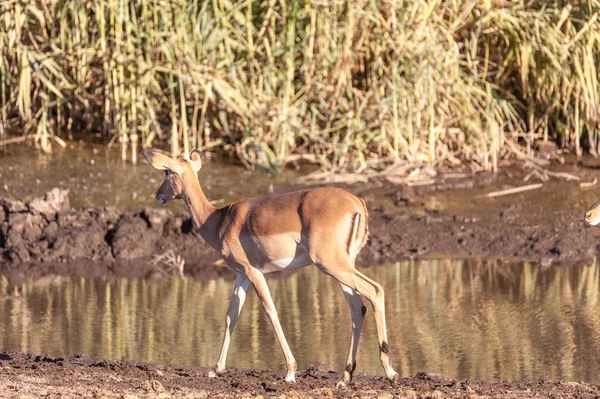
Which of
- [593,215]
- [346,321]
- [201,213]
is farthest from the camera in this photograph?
[346,321]

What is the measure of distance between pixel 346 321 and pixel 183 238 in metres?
2.37

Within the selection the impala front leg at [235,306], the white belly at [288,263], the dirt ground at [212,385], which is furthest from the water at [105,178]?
the white belly at [288,263]

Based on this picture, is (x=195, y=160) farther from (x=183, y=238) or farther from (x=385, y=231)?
(x=385, y=231)

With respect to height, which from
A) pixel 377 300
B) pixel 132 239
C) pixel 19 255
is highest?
pixel 377 300

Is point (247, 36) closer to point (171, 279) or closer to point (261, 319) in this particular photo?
point (171, 279)

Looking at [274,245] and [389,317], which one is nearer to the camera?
[274,245]

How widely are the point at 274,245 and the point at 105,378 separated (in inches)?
43.6

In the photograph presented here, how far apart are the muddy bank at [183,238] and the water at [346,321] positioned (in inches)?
10.6

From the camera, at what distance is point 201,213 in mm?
6852

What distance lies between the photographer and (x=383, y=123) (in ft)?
39.2

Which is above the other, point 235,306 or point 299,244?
point 299,244

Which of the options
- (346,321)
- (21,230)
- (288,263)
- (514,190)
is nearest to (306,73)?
(514,190)

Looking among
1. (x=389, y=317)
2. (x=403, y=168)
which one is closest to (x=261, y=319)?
(x=389, y=317)

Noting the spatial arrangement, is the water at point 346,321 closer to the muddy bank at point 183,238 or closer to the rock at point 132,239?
the muddy bank at point 183,238
